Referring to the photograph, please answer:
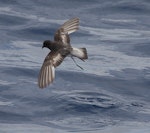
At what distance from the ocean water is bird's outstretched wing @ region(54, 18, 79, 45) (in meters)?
1.11

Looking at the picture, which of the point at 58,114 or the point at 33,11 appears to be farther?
the point at 33,11

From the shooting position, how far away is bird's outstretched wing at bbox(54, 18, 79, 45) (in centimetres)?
1091

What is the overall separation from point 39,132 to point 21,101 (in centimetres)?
152

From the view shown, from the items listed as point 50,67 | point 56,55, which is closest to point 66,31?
point 56,55

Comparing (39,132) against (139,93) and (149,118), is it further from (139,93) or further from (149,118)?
(139,93)

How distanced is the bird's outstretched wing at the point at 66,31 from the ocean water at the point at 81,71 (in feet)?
3.63

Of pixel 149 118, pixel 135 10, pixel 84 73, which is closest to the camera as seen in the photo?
pixel 149 118

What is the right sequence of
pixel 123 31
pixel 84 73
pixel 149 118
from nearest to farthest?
pixel 149 118 → pixel 84 73 → pixel 123 31

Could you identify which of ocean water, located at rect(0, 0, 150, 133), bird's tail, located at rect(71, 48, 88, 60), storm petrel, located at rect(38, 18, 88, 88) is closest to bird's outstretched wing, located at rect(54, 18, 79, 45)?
storm petrel, located at rect(38, 18, 88, 88)

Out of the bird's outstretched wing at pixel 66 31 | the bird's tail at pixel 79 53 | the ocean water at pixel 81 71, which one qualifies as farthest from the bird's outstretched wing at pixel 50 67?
the ocean water at pixel 81 71

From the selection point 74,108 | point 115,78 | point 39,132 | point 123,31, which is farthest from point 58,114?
point 123,31

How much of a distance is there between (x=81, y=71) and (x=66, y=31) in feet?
9.10

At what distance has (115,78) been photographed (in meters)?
13.5

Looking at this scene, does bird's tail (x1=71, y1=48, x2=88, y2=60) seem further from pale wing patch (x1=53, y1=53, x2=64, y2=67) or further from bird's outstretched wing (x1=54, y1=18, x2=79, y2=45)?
bird's outstretched wing (x1=54, y1=18, x2=79, y2=45)
